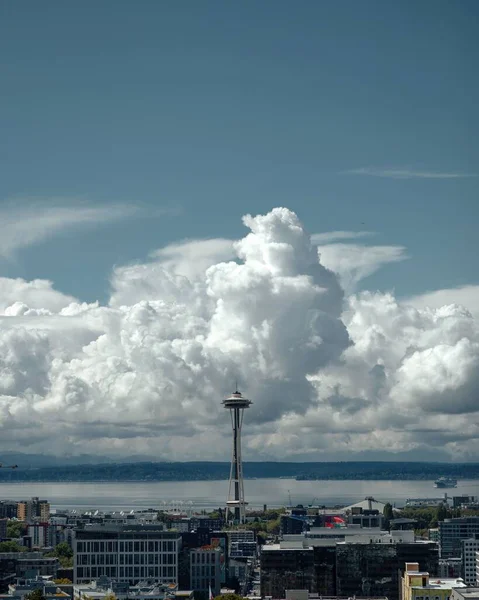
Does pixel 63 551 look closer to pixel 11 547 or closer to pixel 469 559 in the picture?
pixel 11 547

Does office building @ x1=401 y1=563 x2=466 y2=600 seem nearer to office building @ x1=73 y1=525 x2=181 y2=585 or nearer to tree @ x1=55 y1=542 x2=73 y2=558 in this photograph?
office building @ x1=73 y1=525 x2=181 y2=585

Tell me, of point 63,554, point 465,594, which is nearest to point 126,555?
point 465,594

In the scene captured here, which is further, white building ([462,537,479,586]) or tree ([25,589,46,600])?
white building ([462,537,479,586])

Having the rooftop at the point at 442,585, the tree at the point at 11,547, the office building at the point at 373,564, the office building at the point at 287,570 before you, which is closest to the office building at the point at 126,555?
the office building at the point at 287,570

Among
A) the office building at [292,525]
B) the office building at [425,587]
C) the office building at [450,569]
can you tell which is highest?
the office building at [292,525]

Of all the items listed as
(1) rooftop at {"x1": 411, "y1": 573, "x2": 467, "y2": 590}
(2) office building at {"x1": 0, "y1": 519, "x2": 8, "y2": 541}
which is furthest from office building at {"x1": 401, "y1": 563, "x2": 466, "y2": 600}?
(2) office building at {"x1": 0, "y1": 519, "x2": 8, "y2": 541}

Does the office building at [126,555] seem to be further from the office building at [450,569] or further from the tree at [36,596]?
the office building at [450,569]
